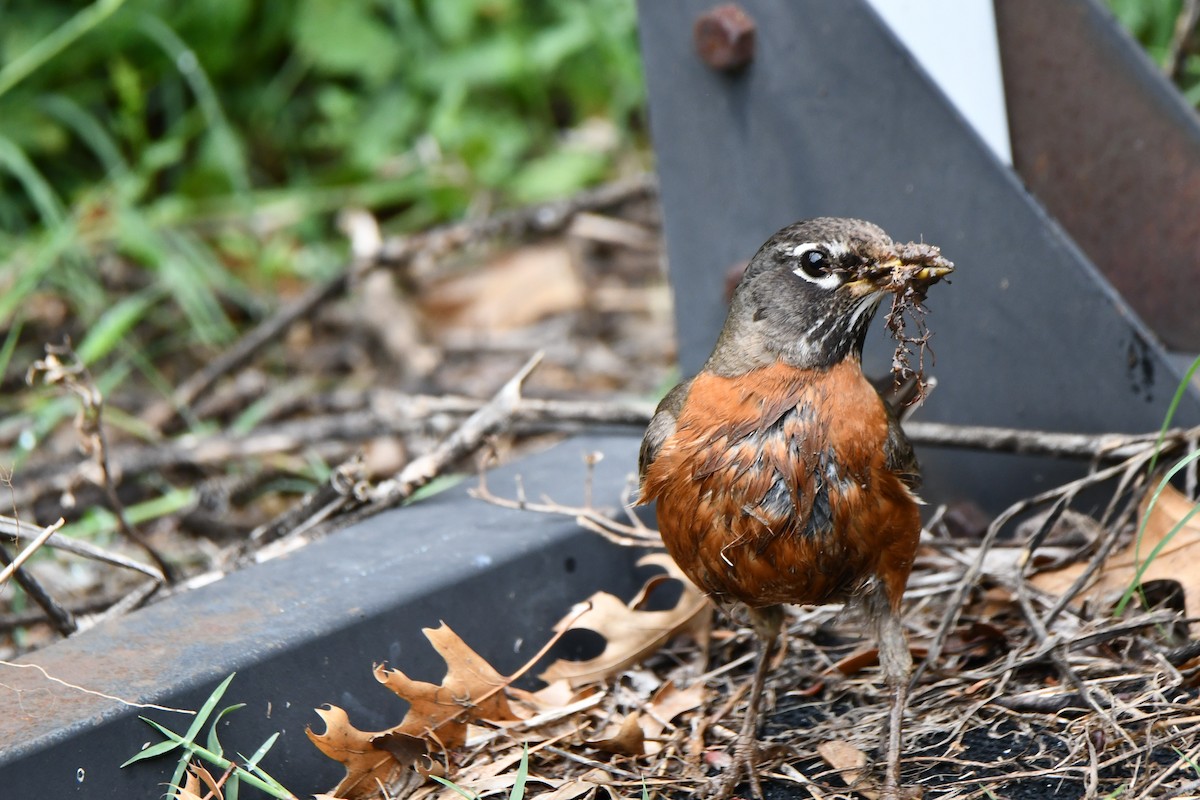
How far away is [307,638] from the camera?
3037 mm

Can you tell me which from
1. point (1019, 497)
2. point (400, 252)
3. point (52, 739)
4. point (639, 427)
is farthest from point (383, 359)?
point (52, 739)

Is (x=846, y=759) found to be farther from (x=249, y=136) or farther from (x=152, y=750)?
(x=249, y=136)

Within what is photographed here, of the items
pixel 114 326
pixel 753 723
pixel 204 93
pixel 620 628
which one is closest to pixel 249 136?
pixel 204 93

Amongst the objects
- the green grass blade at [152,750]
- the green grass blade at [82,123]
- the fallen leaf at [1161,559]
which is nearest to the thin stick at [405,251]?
the green grass blade at [82,123]

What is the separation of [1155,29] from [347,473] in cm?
450

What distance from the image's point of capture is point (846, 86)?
151 inches

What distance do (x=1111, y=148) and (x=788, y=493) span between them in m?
1.90

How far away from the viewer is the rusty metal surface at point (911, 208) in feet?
11.6

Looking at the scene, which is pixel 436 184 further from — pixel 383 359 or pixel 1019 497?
pixel 1019 497

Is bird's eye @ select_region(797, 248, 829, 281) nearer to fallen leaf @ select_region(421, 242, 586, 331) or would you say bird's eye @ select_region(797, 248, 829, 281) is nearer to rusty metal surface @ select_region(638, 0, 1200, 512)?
rusty metal surface @ select_region(638, 0, 1200, 512)

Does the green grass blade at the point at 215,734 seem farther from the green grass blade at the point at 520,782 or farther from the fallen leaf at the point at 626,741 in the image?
the fallen leaf at the point at 626,741

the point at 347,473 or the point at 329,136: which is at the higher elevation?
the point at 329,136

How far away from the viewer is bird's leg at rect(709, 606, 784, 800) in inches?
116

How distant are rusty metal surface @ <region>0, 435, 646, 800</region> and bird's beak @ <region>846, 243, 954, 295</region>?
3.78 ft
